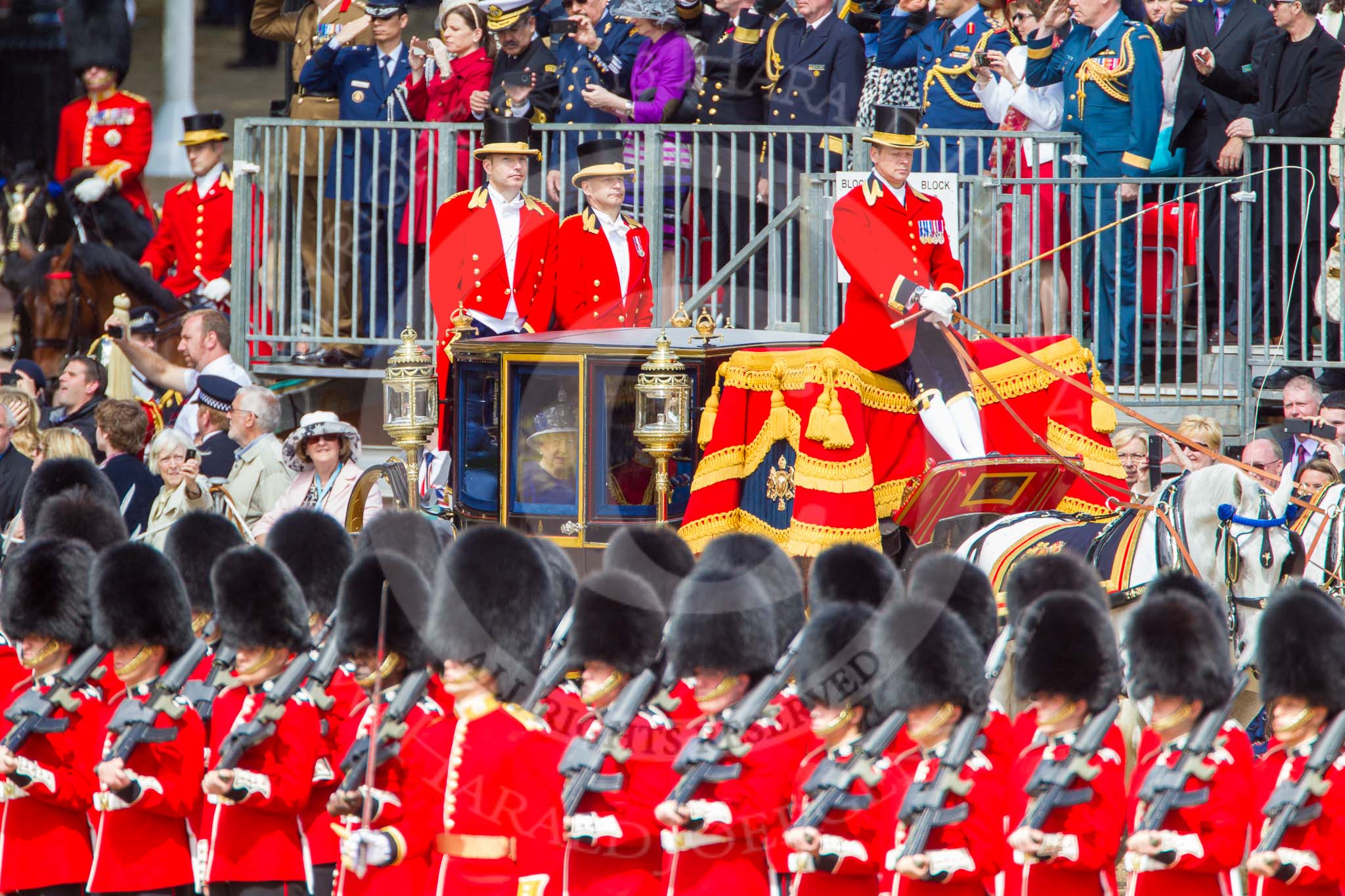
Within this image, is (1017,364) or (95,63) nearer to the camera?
(1017,364)

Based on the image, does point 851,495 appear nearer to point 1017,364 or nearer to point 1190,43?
Result: point 1017,364

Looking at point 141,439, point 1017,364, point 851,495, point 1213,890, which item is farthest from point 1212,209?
point 1213,890

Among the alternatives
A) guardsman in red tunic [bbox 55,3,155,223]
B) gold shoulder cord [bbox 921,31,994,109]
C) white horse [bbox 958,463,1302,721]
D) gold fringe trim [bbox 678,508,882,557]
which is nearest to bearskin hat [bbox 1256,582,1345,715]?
white horse [bbox 958,463,1302,721]

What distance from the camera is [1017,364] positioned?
29.0 feet

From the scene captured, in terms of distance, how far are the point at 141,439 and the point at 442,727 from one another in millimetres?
3901

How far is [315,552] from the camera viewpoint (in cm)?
706

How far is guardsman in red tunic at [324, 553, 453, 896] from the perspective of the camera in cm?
565

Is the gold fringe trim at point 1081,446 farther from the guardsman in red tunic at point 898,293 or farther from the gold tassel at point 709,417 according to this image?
the gold tassel at point 709,417

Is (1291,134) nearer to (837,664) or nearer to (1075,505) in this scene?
(1075,505)

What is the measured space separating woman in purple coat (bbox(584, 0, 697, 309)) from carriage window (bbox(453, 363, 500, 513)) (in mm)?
1894

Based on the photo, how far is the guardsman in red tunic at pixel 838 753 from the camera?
18.4 feet

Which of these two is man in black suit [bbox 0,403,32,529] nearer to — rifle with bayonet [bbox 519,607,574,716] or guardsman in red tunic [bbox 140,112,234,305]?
guardsman in red tunic [bbox 140,112,234,305]

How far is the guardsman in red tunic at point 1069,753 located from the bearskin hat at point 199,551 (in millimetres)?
2552

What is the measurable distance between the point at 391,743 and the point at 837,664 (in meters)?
1.11
